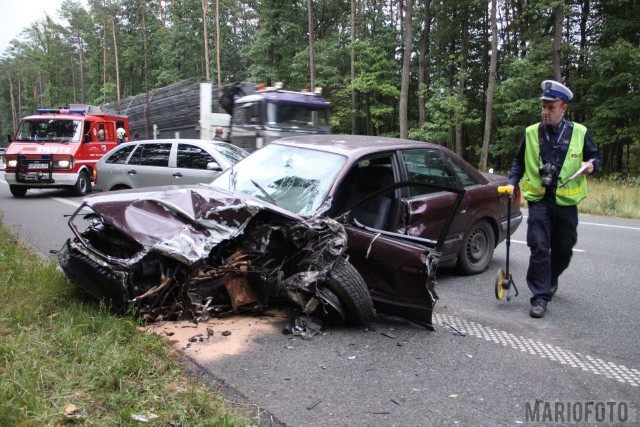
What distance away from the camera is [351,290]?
11.6ft

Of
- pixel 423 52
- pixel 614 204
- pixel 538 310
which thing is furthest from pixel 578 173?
pixel 423 52

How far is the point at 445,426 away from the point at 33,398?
2.14 metres

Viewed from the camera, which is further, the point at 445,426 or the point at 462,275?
the point at 462,275

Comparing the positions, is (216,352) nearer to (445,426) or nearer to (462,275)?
(445,426)

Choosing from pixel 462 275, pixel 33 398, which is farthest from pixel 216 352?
pixel 462 275

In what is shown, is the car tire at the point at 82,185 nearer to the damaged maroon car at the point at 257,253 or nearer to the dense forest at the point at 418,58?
the damaged maroon car at the point at 257,253

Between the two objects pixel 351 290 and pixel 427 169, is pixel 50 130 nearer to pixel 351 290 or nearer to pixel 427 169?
pixel 427 169

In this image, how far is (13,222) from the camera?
8719mm

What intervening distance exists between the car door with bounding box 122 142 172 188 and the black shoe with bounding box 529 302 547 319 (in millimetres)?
6476

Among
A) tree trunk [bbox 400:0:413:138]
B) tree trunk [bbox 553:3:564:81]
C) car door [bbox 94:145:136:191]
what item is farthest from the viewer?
tree trunk [bbox 400:0:413:138]

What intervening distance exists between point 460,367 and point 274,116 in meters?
9.05

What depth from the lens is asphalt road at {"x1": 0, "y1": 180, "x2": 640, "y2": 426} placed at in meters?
2.66

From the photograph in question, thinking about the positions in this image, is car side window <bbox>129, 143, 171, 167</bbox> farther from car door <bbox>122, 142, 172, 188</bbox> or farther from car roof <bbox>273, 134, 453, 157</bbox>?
car roof <bbox>273, 134, 453, 157</bbox>

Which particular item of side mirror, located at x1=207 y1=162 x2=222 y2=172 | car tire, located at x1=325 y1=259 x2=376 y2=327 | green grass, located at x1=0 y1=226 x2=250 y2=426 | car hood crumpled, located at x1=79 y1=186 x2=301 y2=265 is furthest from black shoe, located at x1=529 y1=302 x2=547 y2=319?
side mirror, located at x1=207 y1=162 x2=222 y2=172
